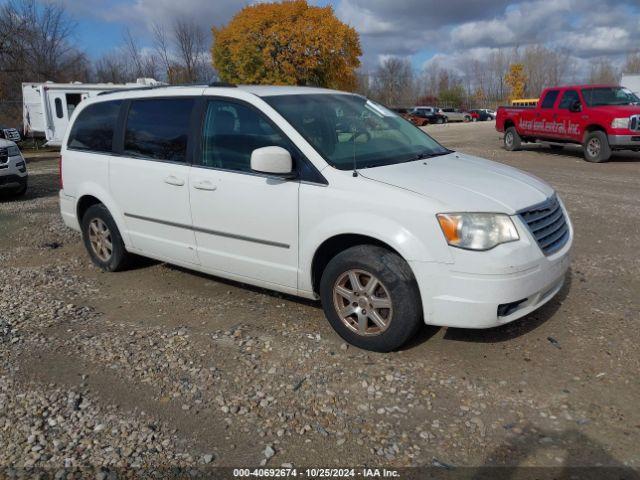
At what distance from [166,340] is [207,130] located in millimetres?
1703

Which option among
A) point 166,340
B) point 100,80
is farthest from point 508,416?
point 100,80

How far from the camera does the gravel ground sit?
2795 millimetres

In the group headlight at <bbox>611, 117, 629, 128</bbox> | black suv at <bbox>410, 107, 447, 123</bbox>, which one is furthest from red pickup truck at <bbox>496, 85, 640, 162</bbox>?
black suv at <bbox>410, 107, 447, 123</bbox>

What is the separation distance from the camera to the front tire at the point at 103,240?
17.6 ft

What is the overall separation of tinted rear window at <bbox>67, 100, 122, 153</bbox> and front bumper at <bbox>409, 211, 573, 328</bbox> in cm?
343

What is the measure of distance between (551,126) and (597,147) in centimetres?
158

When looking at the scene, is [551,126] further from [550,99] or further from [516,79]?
[516,79]

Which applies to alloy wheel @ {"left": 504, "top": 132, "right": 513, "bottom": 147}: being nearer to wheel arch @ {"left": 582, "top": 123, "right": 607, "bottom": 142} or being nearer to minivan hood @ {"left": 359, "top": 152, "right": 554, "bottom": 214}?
wheel arch @ {"left": 582, "top": 123, "right": 607, "bottom": 142}

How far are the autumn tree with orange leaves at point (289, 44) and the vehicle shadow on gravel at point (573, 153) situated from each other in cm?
1467

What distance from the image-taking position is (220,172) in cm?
423

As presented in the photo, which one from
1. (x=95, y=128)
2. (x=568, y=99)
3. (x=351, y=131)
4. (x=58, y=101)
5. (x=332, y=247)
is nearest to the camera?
(x=332, y=247)

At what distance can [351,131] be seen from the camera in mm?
4223

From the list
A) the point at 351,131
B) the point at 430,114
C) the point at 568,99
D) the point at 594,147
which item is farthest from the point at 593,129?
the point at 430,114

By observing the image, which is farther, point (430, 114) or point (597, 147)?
point (430, 114)
